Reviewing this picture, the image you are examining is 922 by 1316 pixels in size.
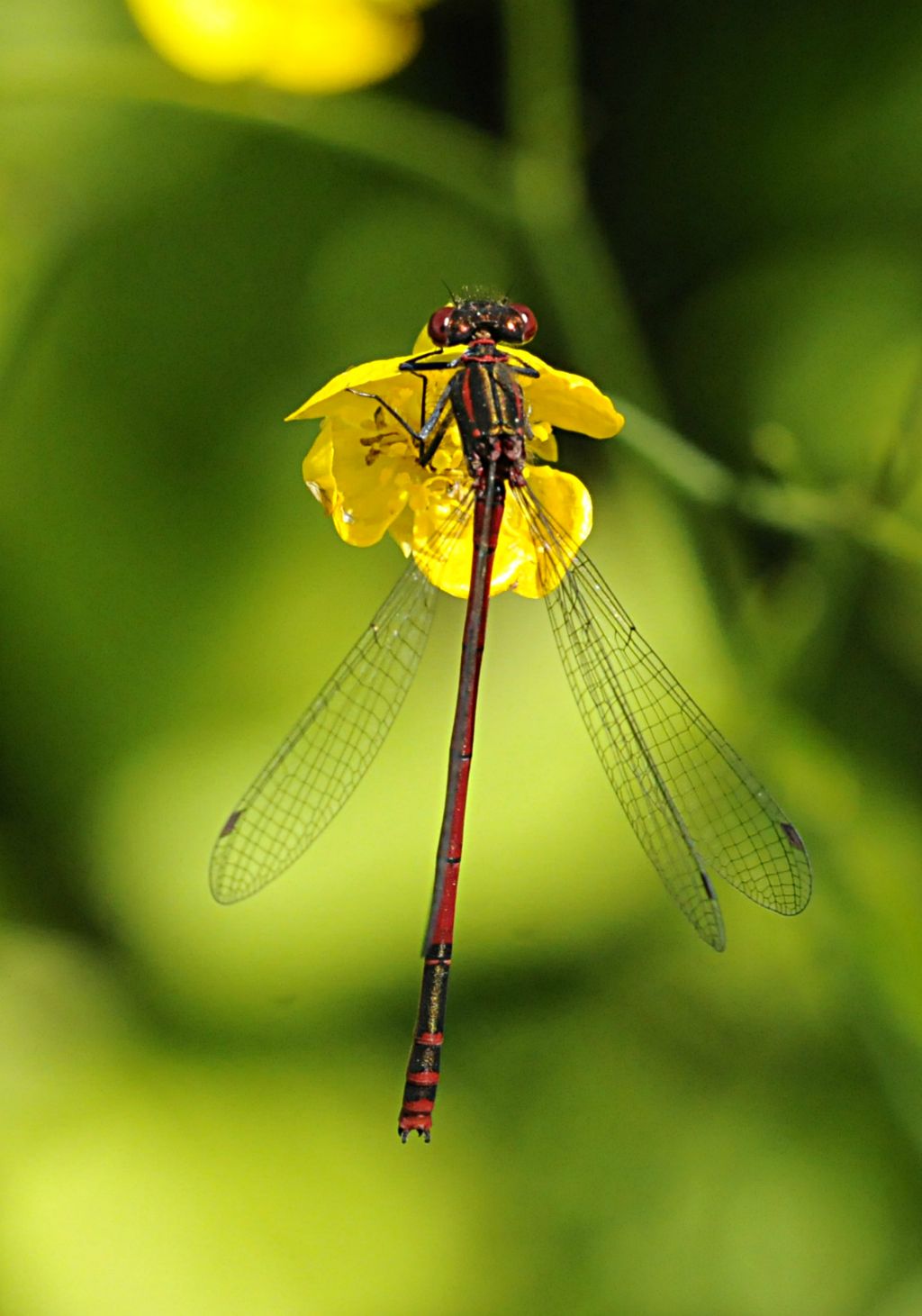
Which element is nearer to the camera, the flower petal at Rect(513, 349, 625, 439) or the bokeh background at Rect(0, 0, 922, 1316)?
the flower petal at Rect(513, 349, 625, 439)

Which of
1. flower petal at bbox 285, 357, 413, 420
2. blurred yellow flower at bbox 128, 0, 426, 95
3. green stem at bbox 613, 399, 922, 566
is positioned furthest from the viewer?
blurred yellow flower at bbox 128, 0, 426, 95

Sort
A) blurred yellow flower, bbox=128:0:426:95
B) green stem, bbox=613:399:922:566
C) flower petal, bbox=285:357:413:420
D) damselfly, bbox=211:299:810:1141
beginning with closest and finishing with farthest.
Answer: flower petal, bbox=285:357:413:420
damselfly, bbox=211:299:810:1141
green stem, bbox=613:399:922:566
blurred yellow flower, bbox=128:0:426:95

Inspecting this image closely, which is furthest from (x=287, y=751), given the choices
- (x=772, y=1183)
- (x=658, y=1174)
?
(x=772, y=1183)

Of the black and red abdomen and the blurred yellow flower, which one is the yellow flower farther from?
the blurred yellow flower

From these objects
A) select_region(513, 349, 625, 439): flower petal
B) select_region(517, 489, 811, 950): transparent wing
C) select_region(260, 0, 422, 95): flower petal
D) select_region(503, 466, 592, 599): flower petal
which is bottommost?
select_region(517, 489, 811, 950): transparent wing

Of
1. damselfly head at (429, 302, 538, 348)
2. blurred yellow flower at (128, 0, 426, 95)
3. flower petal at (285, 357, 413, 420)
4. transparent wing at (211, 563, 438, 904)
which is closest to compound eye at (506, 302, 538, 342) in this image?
damselfly head at (429, 302, 538, 348)

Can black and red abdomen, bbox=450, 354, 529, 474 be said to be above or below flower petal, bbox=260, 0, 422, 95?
below

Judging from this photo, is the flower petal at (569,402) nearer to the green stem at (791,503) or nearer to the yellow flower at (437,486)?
the yellow flower at (437,486)

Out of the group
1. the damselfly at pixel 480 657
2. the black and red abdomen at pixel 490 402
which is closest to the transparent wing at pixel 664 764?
the damselfly at pixel 480 657

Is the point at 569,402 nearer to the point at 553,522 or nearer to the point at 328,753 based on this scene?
the point at 553,522
